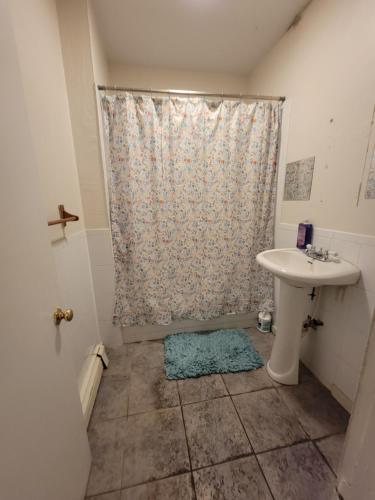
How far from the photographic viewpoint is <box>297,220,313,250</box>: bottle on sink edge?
54.2 inches

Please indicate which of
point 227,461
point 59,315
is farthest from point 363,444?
point 59,315

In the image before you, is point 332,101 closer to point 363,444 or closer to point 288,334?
point 288,334

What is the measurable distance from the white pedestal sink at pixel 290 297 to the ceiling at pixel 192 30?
5.21 feet

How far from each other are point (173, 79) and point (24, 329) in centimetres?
232

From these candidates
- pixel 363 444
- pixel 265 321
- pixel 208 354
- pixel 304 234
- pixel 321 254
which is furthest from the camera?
pixel 265 321

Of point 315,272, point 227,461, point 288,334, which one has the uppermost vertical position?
point 315,272

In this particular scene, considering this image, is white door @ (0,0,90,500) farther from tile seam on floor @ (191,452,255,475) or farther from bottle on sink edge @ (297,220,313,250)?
bottle on sink edge @ (297,220,313,250)

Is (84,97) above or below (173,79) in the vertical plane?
below

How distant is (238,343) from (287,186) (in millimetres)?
1346

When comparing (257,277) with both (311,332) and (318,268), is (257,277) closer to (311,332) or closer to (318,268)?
(311,332)

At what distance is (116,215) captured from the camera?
1532 mm

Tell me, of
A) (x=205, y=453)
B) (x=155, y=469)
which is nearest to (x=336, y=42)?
(x=205, y=453)

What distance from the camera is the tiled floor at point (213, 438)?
0.89 metres

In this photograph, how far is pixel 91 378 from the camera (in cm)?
129
